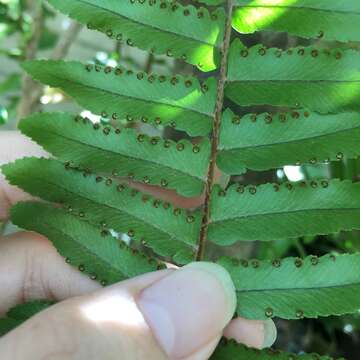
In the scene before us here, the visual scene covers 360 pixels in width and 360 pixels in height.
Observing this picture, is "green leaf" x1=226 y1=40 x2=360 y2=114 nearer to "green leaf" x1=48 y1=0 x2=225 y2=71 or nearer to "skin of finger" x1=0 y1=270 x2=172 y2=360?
"green leaf" x1=48 y1=0 x2=225 y2=71

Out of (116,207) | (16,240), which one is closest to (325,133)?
(116,207)

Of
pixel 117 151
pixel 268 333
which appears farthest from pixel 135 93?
pixel 268 333

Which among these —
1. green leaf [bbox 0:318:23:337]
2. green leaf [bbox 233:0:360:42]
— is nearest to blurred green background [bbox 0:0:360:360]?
green leaf [bbox 233:0:360:42]

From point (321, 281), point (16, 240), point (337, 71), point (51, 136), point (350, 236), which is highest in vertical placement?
point (337, 71)

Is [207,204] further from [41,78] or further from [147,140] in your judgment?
[41,78]

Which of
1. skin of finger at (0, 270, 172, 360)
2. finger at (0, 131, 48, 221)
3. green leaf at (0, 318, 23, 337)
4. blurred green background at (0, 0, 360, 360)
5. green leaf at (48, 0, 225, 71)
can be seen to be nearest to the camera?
skin of finger at (0, 270, 172, 360)

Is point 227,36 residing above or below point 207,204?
above

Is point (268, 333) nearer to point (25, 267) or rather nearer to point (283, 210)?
point (283, 210)
